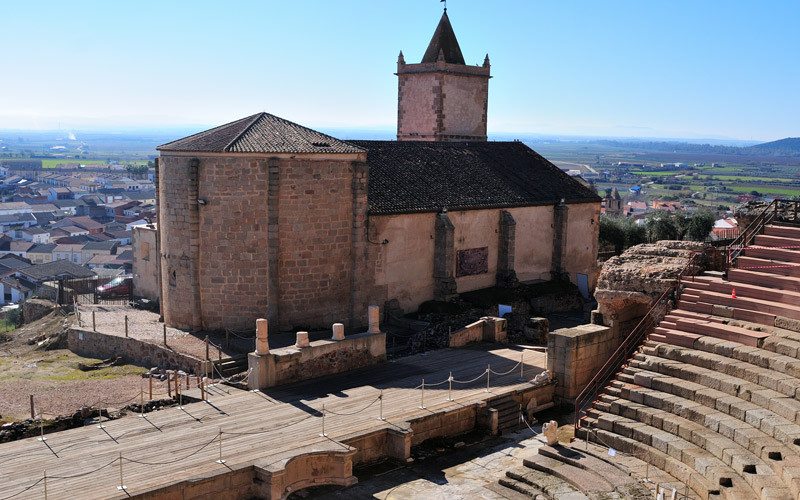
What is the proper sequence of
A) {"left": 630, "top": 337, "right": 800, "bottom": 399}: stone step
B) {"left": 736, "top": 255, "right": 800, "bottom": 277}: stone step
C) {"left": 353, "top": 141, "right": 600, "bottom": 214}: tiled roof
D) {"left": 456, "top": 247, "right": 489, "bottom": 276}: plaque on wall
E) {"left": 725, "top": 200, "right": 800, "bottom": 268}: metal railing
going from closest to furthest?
1. {"left": 630, "top": 337, "right": 800, "bottom": 399}: stone step
2. {"left": 736, "top": 255, "right": 800, "bottom": 277}: stone step
3. {"left": 725, "top": 200, "right": 800, "bottom": 268}: metal railing
4. {"left": 353, "top": 141, "right": 600, "bottom": 214}: tiled roof
5. {"left": 456, "top": 247, "right": 489, "bottom": 276}: plaque on wall

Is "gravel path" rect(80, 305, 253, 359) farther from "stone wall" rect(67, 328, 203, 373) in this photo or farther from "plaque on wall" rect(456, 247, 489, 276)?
"plaque on wall" rect(456, 247, 489, 276)

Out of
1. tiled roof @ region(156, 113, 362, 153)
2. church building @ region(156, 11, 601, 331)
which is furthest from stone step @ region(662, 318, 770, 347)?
tiled roof @ region(156, 113, 362, 153)

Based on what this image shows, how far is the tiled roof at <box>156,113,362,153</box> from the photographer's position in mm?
26453

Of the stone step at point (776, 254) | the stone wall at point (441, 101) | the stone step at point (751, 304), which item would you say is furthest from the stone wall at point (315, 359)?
the stone wall at point (441, 101)

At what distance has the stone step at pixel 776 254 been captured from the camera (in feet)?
63.6

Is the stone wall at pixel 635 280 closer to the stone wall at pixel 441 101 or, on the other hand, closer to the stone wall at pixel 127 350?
the stone wall at pixel 127 350

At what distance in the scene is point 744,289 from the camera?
19172 mm

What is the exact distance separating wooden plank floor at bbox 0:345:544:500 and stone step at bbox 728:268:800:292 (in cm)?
633

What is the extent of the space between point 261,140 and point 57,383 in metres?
10.6

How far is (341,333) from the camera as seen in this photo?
22.4m

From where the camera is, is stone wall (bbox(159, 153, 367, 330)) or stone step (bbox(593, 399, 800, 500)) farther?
stone wall (bbox(159, 153, 367, 330))

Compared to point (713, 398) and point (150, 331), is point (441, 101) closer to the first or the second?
point (150, 331)

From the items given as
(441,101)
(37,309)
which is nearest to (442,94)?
(441,101)

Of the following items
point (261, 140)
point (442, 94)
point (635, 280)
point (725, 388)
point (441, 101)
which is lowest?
point (725, 388)
